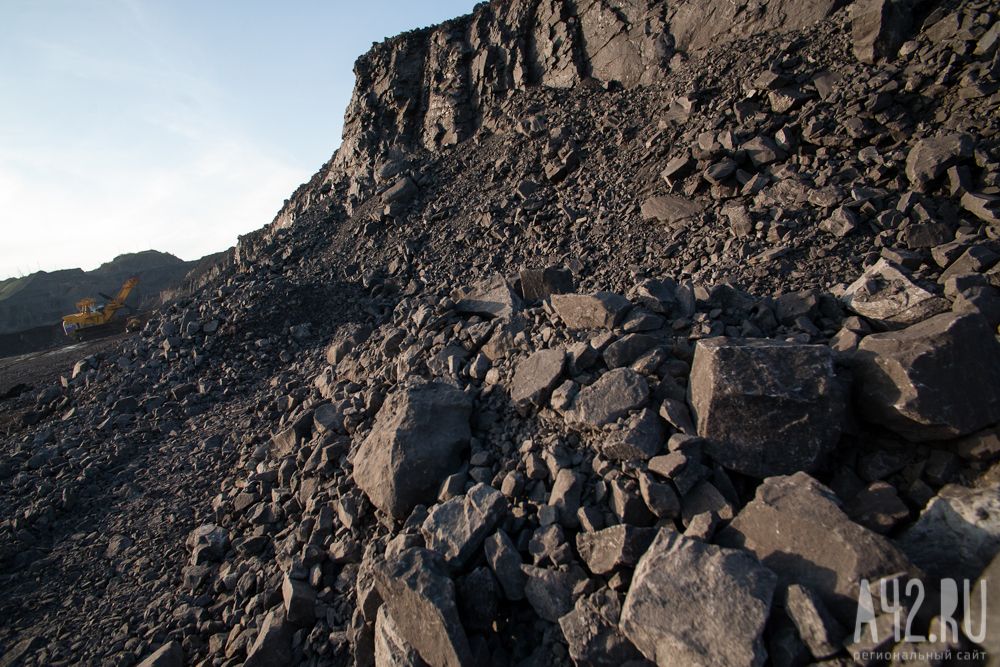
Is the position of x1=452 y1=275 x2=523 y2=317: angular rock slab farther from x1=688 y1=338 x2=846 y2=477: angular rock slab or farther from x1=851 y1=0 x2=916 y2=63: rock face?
x1=851 y1=0 x2=916 y2=63: rock face

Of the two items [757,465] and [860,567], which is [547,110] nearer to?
[757,465]

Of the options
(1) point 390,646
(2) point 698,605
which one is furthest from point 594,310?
(1) point 390,646

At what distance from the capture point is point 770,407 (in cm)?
287

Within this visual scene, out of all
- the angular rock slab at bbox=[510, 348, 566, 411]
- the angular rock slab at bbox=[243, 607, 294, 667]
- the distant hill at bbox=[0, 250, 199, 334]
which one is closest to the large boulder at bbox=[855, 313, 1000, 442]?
the angular rock slab at bbox=[510, 348, 566, 411]

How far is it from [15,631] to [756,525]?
622 centimetres

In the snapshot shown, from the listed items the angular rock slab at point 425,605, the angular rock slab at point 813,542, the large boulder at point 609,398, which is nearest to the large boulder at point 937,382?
the angular rock slab at point 813,542

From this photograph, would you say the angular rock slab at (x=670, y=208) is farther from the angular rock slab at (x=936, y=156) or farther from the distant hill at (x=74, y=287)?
the distant hill at (x=74, y=287)

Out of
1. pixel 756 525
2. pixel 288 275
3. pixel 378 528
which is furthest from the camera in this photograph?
pixel 288 275

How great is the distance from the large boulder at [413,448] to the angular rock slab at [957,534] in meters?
2.84

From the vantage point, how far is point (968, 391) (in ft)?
8.79

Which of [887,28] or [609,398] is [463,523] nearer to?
[609,398]

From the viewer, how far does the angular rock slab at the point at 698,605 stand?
6.72ft

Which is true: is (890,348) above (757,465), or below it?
above

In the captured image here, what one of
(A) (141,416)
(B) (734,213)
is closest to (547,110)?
(B) (734,213)
